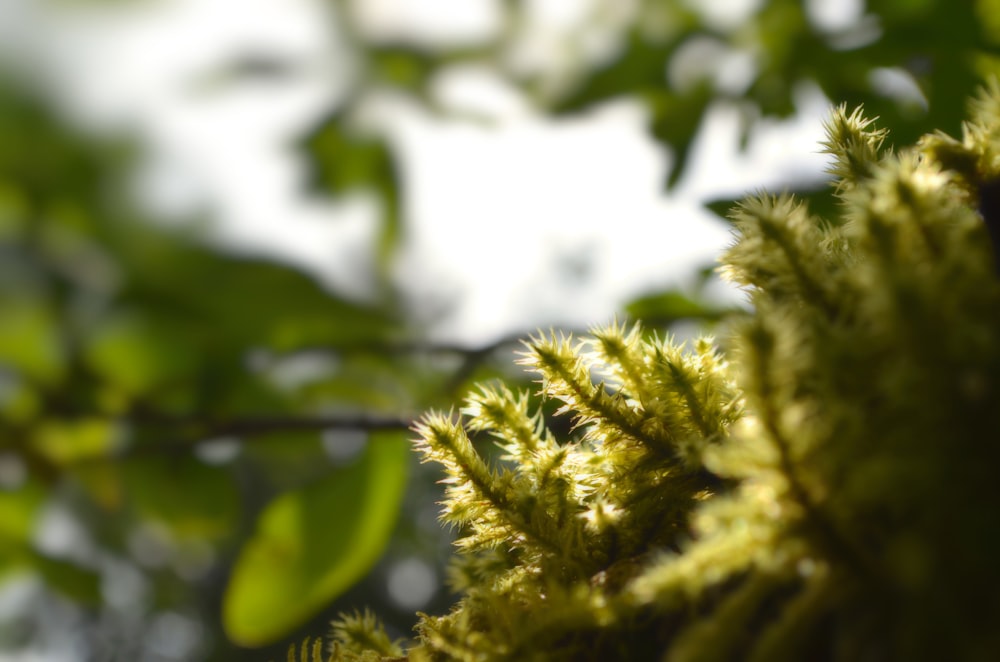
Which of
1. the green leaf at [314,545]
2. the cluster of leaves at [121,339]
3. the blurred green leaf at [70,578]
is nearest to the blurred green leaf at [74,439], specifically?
the cluster of leaves at [121,339]

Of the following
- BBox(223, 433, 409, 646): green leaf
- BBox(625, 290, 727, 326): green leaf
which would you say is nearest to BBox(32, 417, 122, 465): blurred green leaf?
BBox(223, 433, 409, 646): green leaf

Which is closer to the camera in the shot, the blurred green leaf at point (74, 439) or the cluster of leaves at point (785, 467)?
the cluster of leaves at point (785, 467)

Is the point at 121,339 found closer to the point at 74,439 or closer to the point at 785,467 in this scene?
the point at 74,439

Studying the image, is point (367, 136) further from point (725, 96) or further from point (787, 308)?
point (787, 308)

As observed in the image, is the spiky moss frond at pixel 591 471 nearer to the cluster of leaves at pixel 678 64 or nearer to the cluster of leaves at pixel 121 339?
the cluster of leaves at pixel 678 64

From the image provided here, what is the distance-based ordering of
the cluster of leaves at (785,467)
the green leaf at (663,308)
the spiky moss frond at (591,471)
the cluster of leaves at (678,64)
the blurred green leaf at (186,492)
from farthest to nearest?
the blurred green leaf at (186,492) < the green leaf at (663,308) < the cluster of leaves at (678,64) < the spiky moss frond at (591,471) < the cluster of leaves at (785,467)

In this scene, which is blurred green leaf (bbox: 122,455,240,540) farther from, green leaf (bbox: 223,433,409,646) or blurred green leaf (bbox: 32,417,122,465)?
green leaf (bbox: 223,433,409,646)

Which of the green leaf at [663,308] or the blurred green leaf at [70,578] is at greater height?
the blurred green leaf at [70,578]
